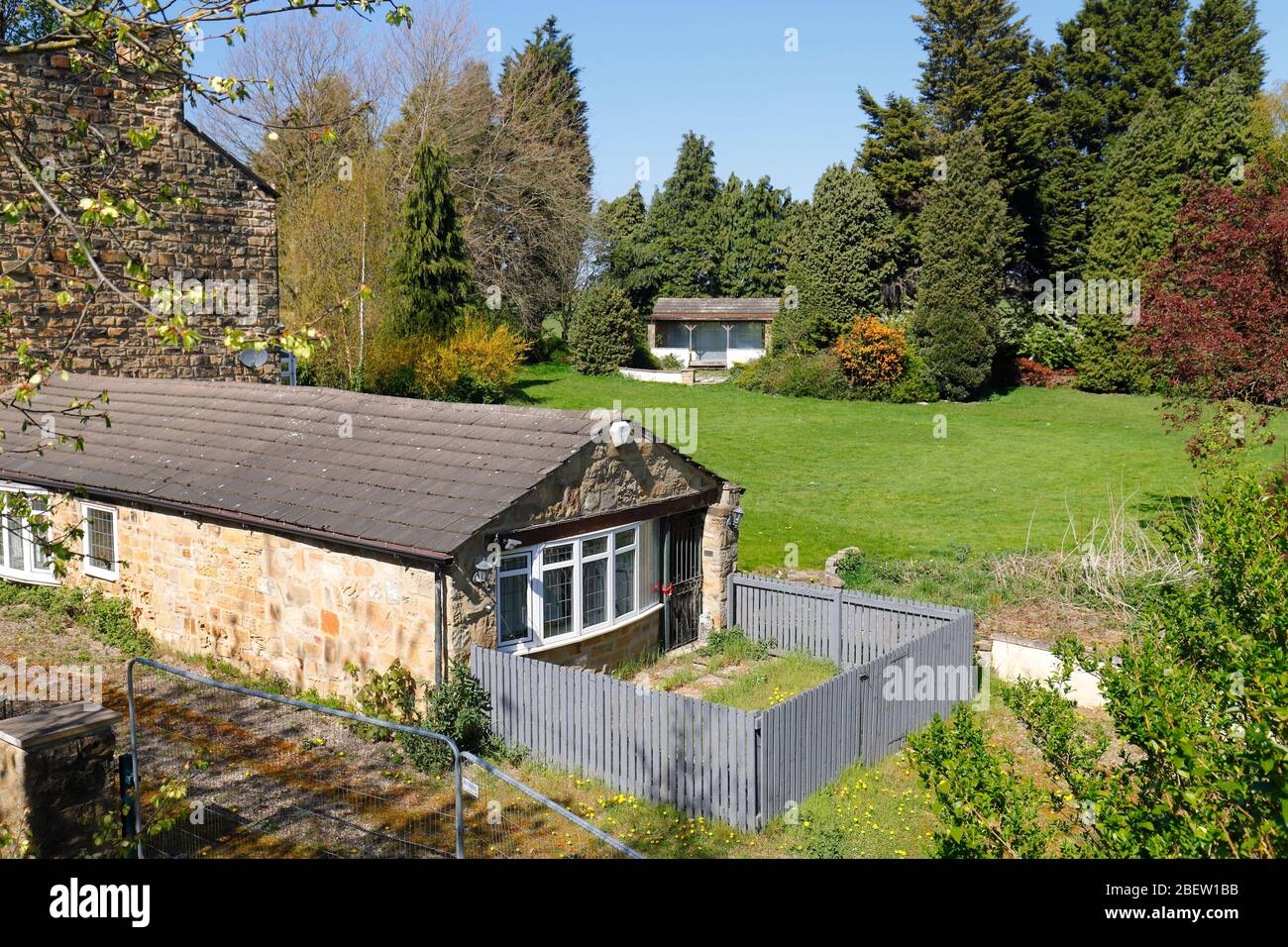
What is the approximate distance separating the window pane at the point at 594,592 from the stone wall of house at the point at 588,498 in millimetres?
540

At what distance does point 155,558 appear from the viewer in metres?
14.7

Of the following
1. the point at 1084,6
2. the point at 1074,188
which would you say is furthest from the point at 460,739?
the point at 1084,6

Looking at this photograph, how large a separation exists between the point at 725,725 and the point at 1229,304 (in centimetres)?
1460

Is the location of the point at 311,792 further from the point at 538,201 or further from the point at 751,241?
the point at 751,241

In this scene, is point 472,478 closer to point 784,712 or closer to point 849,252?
point 784,712

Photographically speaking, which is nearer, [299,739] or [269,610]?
[299,739]

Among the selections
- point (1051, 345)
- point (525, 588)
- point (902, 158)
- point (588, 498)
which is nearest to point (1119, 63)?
point (902, 158)

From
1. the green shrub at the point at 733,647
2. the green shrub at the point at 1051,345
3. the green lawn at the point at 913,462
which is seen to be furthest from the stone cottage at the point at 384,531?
the green shrub at the point at 1051,345

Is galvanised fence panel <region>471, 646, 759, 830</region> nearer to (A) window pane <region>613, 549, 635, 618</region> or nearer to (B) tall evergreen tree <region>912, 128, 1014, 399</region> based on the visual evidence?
(A) window pane <region>613, 549, 635, 618</region>

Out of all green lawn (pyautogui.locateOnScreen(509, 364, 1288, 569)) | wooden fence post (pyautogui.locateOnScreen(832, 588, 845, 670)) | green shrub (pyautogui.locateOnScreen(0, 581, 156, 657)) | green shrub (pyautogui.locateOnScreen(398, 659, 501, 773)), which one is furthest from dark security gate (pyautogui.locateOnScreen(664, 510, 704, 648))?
green shrub (pyautogui.locateOnScreen(0, 581, 156, 657))

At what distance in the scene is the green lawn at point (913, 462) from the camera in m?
22.5

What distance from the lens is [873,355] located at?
42.7 m
